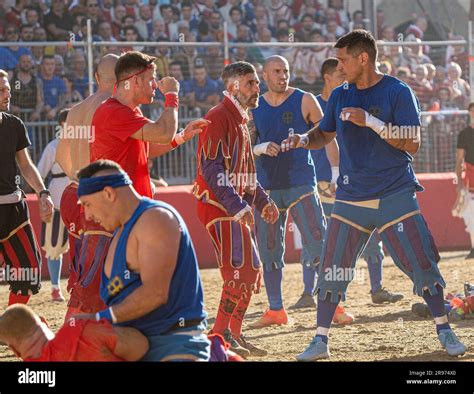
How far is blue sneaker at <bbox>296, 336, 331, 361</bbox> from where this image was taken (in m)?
7.79

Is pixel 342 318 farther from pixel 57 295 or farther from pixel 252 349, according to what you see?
pixel 57 295

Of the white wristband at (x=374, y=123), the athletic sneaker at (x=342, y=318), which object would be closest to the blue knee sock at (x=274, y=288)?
the athletic sneaker at (x=342, y=318)

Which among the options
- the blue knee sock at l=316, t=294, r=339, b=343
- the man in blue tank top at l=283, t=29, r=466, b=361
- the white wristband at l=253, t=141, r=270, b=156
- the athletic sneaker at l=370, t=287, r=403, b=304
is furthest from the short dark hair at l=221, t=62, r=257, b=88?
the athletic sneaker at l=370, t=287, r=403, b=304

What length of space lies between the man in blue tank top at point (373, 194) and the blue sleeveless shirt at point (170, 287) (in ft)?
7.71

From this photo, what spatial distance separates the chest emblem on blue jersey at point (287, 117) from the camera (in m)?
10.2

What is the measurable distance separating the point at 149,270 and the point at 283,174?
16.1ft

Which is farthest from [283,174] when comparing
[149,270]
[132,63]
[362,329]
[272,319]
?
[149,270]

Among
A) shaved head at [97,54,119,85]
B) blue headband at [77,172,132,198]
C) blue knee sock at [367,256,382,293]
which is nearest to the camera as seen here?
blue headband at [77,172,132,198]

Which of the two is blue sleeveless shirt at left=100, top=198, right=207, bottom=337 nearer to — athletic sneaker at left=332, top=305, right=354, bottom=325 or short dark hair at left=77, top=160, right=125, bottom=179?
short dark hair at left=77, top=160, right=125, bottom=179

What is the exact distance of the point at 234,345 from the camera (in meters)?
8.20

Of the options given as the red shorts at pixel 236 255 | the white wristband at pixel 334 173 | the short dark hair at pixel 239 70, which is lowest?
the red shorts at pixel 236 255

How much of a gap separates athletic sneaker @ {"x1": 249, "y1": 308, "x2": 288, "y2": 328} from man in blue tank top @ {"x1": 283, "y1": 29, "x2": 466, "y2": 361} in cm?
203

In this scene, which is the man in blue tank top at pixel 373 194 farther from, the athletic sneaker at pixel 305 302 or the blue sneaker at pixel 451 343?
the athletic sneaker at pixel 305 302
